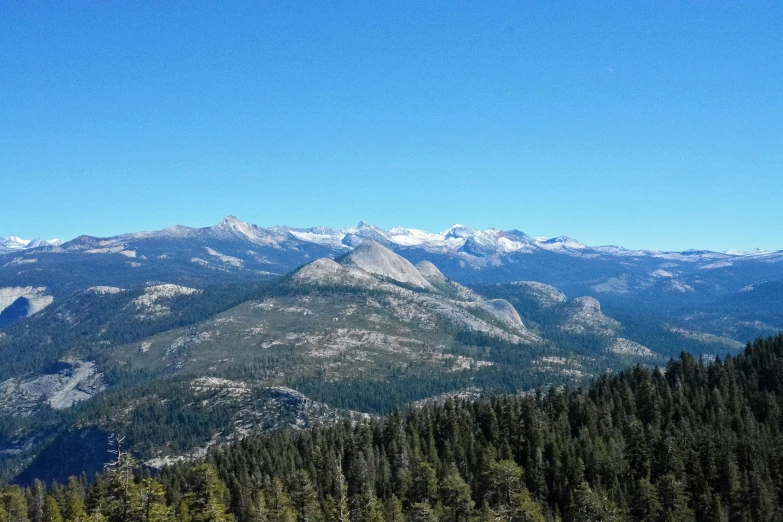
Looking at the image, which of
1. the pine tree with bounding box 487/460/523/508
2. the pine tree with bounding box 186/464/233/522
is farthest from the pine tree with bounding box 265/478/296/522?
the pine tree with bounding box 487/460/523/508

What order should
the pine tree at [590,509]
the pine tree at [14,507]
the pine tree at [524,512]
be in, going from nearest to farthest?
the pine tree at [524,512]
the pine tree at [590,509]
the pine tree at [14,507]

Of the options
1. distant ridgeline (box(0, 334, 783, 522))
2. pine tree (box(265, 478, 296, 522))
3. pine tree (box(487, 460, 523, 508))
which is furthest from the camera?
pine tree (box(487, 460, 523, 508))

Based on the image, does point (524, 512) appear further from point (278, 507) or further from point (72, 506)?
point (72, 506)

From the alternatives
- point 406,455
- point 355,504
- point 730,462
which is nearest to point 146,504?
point 355,504

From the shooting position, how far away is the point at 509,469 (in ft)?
377

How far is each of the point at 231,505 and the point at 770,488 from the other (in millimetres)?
109231

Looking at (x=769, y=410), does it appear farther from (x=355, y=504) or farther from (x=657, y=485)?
(x=355, y=504)

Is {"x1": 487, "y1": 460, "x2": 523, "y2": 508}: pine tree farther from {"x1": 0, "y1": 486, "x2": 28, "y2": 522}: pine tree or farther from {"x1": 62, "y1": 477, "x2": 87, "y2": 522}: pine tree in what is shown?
{"x1": 0, "y1": 486, "x2": 28, "y2": 522}: pine tree

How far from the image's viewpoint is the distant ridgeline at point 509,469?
11212cm

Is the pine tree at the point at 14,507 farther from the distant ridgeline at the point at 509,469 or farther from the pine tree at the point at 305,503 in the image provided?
the pine tree at the point at 305,503

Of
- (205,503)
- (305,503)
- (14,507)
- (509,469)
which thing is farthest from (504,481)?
(14,507)

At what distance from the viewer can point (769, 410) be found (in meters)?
175

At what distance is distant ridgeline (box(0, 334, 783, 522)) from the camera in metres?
112

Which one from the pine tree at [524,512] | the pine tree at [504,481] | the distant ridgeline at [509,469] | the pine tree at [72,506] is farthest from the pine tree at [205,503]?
the pine tree at [504,481]
